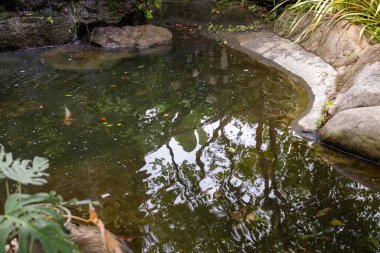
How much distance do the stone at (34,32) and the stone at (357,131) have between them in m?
6.70

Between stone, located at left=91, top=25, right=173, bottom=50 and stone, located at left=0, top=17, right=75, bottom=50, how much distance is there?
28.2 inches

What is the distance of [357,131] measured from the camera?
3.58m

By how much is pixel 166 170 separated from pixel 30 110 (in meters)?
2.38

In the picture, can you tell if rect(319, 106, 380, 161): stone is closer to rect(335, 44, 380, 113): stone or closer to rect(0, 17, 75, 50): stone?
rect(335, 44, 380, 113): stone

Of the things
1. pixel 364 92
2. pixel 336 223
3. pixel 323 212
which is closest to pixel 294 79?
pixel 364 92

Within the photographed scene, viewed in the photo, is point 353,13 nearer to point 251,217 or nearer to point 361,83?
point 361,83

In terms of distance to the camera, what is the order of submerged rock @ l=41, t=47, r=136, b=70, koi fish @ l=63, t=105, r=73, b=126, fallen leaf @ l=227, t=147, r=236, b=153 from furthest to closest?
submerged rock @ l=41, t=47, r=136, b=70, koi fish @ l=63, t=105, r=73, b=126, fallen leaf @ l=227, t=147, r=236, b=153

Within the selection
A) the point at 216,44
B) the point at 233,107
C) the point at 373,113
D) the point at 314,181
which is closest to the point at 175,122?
the point at 233,107

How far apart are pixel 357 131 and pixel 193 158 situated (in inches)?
63.6

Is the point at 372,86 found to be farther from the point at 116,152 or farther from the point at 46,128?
the point at 46,128

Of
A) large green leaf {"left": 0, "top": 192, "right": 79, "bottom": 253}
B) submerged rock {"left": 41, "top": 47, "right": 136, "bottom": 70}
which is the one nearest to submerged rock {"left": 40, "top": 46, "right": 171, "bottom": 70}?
submerged rock {"left": 41, "top": 47, "right": 136, "bottom": 70}

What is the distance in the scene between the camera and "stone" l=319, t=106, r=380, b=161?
3.48 m

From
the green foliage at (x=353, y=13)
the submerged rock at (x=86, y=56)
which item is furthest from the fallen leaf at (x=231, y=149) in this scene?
the submerged rock at (x=86, y=56)

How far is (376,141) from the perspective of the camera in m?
3.46
